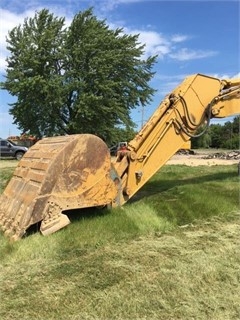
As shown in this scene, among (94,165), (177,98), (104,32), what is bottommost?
(94,165)

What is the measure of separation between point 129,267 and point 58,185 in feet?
5.42

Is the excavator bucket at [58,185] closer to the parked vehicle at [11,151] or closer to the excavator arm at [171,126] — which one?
the excavator arm at [171,126]

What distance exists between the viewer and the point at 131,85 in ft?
104

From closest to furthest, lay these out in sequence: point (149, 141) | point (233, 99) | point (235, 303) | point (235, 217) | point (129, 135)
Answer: point (235, 303), point (235, 217), point (149, 141), point (233, 99), point (129, 135)

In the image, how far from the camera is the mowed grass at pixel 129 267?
3354mm

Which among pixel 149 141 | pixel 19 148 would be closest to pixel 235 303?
pixel 149 141

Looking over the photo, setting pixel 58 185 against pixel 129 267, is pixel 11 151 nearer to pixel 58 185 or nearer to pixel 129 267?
pixel 58 185

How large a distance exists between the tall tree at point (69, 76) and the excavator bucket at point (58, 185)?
74.4ft

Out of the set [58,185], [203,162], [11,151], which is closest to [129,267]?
[58,185]

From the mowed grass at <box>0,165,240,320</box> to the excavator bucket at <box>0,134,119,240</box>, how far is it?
22cm

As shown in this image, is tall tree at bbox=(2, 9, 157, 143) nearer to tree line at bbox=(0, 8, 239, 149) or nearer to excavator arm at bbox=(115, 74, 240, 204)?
tree line at bbox=(0, 8, 239, 149)

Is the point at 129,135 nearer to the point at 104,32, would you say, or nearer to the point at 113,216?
the point at 104,32

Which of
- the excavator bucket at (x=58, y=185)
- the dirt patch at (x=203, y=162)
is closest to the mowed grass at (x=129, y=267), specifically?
the excavator bucket at (x=58, y=185)

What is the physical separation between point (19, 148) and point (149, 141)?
73.8 ft
